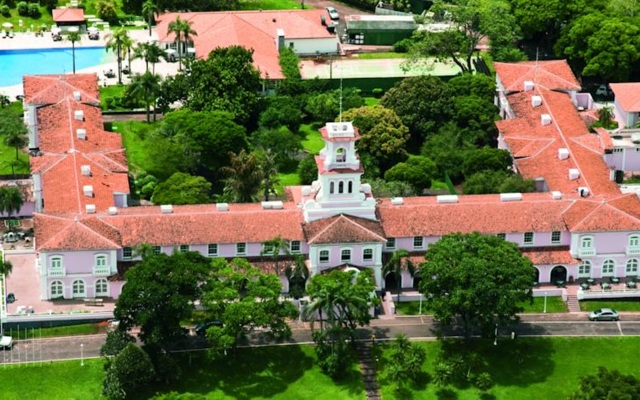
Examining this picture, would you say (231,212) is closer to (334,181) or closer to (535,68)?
(334,181)

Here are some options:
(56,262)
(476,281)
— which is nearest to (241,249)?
(56,262)

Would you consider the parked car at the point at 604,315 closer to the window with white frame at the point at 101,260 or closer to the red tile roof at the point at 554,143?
the red tile roof at the point at 554,143

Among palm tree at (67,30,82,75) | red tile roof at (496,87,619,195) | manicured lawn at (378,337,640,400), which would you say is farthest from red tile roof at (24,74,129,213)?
red tile roof at (496,87,619,195)

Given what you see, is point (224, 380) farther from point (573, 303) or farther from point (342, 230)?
point (573, 303)

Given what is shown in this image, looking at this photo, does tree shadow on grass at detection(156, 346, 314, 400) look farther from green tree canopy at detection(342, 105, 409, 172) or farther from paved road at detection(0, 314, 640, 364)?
green tree canopy at detection(342, 105, 409, 172)

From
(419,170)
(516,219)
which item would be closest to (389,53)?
(419,170)
